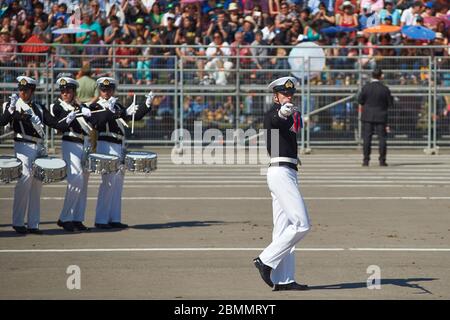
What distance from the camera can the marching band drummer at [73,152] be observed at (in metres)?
14.7

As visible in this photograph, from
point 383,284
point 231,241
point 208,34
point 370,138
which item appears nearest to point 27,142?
point 231,241

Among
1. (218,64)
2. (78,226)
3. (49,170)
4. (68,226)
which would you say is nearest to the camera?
(49,170)

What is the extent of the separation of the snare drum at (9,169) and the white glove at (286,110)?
184 inches

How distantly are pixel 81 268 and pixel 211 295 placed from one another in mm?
2225

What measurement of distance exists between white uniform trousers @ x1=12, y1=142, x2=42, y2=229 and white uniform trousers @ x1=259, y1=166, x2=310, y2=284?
4.72 metres

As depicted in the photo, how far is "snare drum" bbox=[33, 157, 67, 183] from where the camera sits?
14086 millimetres

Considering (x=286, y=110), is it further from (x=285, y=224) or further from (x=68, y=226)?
(x=68, y=226)

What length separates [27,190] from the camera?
47.5 ft

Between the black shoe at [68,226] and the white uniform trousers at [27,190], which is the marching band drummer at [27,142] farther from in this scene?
the black shoe at [68,226]

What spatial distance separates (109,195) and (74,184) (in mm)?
535

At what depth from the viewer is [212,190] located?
19719 millimetres

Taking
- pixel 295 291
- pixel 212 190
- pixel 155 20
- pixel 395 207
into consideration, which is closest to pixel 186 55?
pixel 155 20

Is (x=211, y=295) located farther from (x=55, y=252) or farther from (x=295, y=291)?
(x=55, y=252)

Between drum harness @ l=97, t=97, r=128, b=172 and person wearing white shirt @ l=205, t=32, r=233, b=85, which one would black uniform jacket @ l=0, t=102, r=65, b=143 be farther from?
person wearing white shirt @ l=205, t=32, r=233, b=85
